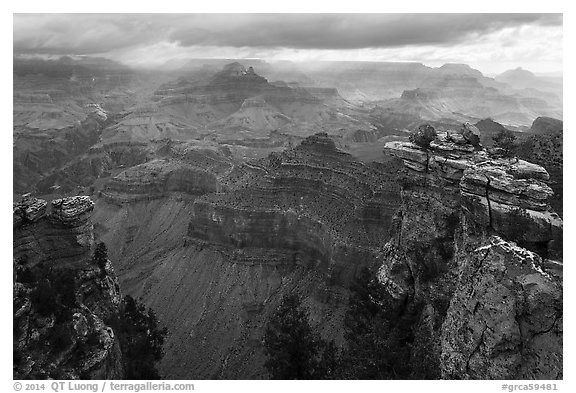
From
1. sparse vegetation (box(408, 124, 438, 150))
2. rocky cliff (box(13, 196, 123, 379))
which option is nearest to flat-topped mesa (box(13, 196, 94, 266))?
rocky cliff (box(13, 196, 123, 379))

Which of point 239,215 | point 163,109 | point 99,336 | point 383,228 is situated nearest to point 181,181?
point 239,215

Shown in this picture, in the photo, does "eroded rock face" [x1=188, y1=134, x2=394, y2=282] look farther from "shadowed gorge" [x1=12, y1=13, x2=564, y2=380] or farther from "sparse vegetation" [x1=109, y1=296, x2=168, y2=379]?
"sparse vegetation" [x1=109, y1=296, x2=168, y2=379]

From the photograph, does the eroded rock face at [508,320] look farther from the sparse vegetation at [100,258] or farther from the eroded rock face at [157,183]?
the eroded rock face at [157,183]

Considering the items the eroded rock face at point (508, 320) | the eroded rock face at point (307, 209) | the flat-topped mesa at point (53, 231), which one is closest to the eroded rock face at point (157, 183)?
the eroded rock face at point (307, 209)

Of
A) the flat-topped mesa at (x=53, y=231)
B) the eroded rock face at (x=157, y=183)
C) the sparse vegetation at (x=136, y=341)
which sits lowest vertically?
the eroded rock face at (x=157, y=183)

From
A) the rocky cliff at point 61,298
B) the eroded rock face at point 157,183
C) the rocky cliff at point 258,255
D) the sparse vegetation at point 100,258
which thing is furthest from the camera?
the eroded rock face at point 157,183

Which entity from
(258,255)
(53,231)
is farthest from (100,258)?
(258,255)

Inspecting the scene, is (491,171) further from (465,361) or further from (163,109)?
(163,109)
